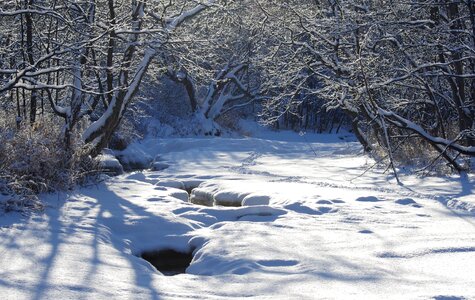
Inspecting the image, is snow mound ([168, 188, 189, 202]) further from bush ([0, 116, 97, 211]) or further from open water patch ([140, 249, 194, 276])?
open water patch ([140, 249, 194, 276])

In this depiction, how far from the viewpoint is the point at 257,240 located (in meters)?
5.81

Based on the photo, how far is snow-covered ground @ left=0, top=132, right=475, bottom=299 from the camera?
13.8 feet

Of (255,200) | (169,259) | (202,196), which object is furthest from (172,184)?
(169,259)

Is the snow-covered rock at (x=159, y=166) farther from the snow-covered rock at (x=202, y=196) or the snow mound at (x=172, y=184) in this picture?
the snow-covered rock at (x=202, y=196)

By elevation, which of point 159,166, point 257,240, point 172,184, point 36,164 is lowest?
point 159,166

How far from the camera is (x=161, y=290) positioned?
4.21 m

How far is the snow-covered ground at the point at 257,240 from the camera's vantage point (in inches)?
165

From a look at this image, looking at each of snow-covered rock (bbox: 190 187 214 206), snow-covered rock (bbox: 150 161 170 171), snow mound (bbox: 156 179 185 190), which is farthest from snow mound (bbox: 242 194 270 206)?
snow-covered rock (bbox: 150 161 170 171)

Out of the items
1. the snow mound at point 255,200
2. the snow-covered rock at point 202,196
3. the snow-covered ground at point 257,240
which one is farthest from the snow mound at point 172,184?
the snow mound at point 255,200

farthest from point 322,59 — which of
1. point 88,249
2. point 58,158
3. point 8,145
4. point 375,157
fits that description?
point 88,249

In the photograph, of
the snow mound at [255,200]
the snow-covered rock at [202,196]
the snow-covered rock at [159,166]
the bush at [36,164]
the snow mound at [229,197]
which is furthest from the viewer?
the snow-covered rock at [159,166]

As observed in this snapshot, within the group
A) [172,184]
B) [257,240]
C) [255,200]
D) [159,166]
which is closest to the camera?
[257,240]

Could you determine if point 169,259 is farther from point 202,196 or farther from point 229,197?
point 202,196

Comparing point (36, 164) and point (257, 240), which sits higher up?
point (36, 164)
